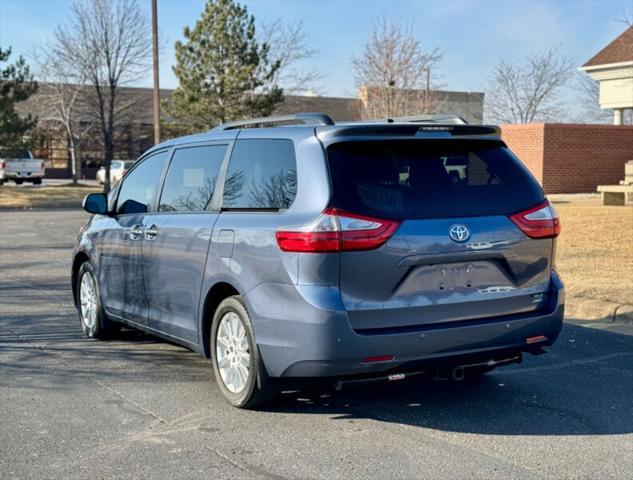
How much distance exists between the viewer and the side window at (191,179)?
5.89 meters

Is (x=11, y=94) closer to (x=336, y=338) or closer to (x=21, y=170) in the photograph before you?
(x=21, y=170)

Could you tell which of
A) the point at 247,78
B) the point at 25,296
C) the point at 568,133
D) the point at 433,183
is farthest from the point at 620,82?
the point at 433,183

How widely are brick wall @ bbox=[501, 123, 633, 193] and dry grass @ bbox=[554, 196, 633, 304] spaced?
895cm

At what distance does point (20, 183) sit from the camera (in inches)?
1628

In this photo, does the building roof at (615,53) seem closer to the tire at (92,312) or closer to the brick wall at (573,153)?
the brick wall at (573,153)

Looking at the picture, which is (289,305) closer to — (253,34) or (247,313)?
(247,313)

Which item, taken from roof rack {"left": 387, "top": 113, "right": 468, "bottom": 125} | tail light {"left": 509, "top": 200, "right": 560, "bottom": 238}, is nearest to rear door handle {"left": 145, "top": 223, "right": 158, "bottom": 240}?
roof rack {"left": 387, "top": 113, "right": 468, "bottom": 125}

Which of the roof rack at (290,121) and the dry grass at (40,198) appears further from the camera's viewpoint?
the dry grass at (40,198)

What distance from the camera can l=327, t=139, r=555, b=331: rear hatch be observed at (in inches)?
185

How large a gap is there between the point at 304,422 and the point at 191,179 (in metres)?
2.12

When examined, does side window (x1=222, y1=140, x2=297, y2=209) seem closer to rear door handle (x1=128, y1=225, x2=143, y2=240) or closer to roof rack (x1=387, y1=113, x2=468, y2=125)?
roof rack (x1=387, y1=113, x2=468, y2=125)

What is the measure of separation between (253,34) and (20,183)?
49.7 ft

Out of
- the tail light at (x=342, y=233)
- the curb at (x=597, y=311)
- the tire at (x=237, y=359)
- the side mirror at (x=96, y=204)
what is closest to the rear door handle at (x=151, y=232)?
the side mirror at (x=96, y=204)

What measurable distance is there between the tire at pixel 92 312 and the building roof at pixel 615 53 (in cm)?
2433
